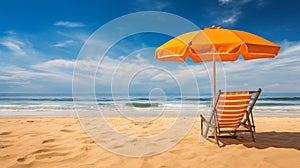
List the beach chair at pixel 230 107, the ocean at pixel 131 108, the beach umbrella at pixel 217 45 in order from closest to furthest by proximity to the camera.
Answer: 1. the beach umbrella at pixel 217 45
2. the beach chair at pixel 230 107
3. the ocean at pixel 131 108

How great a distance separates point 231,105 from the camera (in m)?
3.49

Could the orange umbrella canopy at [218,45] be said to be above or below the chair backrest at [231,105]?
above

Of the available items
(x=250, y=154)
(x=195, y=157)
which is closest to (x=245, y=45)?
(x=250, y=154)

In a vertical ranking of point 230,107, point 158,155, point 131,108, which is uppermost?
point 230,107

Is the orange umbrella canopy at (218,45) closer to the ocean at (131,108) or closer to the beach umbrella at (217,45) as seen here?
the beach umbrella at (217,45)

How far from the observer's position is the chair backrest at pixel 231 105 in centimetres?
341

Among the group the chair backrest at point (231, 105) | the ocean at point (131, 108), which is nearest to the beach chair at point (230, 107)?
the chair backrest at point (231, 105)

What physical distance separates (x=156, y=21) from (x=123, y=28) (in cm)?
94

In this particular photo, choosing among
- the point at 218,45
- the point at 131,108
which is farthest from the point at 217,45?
the point at 131,108

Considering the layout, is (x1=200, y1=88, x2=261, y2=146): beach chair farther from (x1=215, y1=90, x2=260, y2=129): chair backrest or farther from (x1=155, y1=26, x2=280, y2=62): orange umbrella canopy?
(x1=155, y1=26, x2=280, y2=62): orange umbrella canopy

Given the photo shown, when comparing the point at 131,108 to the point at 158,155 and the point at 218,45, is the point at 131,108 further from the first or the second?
the point at 218,45

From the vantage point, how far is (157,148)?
11.2 feet

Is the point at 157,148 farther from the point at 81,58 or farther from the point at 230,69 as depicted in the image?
the point at 230,69

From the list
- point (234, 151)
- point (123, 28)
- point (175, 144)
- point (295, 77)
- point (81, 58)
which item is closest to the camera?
point (234, 151)
